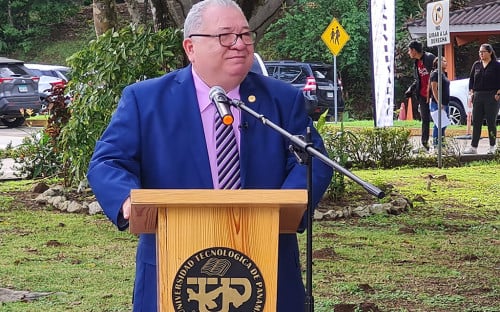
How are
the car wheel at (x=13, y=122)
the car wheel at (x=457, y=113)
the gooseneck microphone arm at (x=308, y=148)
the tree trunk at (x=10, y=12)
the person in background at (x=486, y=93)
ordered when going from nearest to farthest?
1. the gooseneck microphone arm at (x=308, y=148)
2. the person in background at (x=486, y=93)
3. the car wheel at (x=457, y=113)
4. the car wheel at (x=13, y=122)
5. the tree trunk at (x=10, y=12)

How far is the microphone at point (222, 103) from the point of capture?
346 centimetres

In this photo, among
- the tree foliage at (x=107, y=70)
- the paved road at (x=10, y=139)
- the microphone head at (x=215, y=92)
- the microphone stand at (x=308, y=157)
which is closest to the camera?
the microphone stand at (x=308, y=157)

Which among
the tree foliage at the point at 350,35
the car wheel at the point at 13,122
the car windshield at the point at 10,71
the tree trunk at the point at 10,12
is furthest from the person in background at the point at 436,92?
the tree trunk at the point at 10,12

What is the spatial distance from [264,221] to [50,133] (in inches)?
375

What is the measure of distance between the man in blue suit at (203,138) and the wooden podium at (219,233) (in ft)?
1.35

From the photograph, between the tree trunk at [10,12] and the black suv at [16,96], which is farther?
the tree trunk at [10,12]

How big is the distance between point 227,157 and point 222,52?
1.19 ft

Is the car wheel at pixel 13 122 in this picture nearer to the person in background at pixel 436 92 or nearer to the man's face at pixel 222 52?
the person in background at pixel 436 92

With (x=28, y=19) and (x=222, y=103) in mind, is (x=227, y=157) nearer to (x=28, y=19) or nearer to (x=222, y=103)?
(x=222, y=103)

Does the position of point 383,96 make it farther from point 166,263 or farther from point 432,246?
point 166,263

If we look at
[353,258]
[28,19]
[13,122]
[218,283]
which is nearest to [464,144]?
[353,258]

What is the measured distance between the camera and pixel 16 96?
28625mm

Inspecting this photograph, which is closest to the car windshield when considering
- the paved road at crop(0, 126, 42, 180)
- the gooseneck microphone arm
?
the paved road at crop(0, 126, 42, 180)

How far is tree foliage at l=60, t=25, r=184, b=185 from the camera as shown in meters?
10.3
